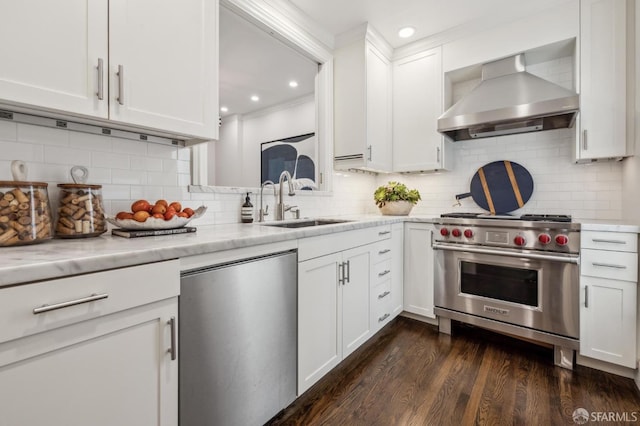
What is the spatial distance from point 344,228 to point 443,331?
1398mm

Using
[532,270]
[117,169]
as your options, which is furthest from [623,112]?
[117,169]

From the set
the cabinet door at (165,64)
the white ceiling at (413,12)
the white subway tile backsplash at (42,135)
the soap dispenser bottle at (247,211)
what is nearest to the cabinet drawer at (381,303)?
the soap dispenser bottle at (247,211)

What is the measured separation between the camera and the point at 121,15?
120 cm

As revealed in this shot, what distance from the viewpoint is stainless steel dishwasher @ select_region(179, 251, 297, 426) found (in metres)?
1.08

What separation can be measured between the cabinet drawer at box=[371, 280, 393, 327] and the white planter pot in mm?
763

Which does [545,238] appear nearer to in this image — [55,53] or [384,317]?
[384,317]

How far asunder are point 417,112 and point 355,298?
2003 millimetres

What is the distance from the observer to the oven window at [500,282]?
2.11 m

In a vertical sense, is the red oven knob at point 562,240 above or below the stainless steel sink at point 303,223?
below

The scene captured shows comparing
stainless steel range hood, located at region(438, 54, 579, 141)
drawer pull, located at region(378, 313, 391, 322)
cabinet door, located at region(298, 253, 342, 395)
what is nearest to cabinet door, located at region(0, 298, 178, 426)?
cabinet door, located at region(298, 253, 342, 395)

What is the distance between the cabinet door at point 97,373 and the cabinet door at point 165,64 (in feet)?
2.72

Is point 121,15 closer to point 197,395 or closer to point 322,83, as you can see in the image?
point 197,395

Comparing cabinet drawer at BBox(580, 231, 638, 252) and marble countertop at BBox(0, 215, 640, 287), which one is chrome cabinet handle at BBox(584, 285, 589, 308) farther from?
marble countertop at BBox(0, 215, 640, 287)

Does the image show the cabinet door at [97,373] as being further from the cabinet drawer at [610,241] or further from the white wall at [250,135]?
the cabinet drawer at [610,241]
